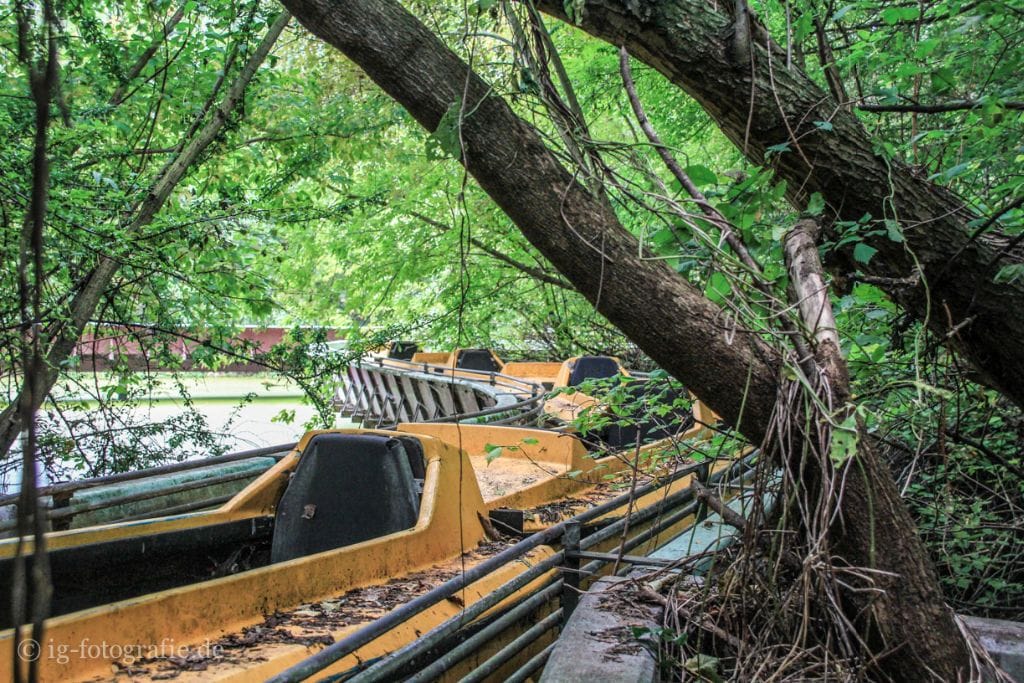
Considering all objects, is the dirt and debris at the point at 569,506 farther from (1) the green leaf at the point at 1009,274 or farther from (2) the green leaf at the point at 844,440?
(2) the green leaf at the point at 844,440

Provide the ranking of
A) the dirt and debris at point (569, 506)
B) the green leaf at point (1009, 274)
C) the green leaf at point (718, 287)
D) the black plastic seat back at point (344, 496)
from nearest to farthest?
the green leaf at point (718, 287), the green leaf at point (1009, 274), the black plastic seat back at point (344, 496), the dirt and debris at point (569, 506)

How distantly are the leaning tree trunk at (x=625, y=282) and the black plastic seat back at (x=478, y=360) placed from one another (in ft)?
40.3

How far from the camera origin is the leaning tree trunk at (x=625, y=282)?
7.93 feet

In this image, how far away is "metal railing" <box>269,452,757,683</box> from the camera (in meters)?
2.34

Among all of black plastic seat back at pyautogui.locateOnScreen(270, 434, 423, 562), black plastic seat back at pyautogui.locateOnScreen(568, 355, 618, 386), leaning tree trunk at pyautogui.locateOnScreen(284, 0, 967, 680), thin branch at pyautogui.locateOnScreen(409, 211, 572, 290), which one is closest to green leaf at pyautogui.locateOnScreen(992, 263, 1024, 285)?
leaning tree trunk at pyautogui.locateOnScreen(284, 0, 967, 680)

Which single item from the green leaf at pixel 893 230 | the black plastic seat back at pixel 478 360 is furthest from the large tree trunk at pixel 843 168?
the black plastic seat back at pixel 478 360

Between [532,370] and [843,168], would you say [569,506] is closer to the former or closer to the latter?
[843,168]

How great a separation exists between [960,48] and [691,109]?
10.9ft

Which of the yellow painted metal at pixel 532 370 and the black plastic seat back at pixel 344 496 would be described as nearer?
the black plastic seat back at pixel 344 496

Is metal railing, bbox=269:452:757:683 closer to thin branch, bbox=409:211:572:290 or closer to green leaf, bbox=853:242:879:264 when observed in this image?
green leaf, bbox=853:242:879:264

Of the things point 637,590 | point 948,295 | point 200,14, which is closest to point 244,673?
point 637,590

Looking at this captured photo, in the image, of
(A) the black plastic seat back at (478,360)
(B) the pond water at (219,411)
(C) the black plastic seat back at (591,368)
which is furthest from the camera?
(A) the black plastic seat back at (478,360)

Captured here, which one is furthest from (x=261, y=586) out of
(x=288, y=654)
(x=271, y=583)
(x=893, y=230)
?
(x=893, y=230)

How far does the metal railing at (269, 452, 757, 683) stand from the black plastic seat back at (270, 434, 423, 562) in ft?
2.48
